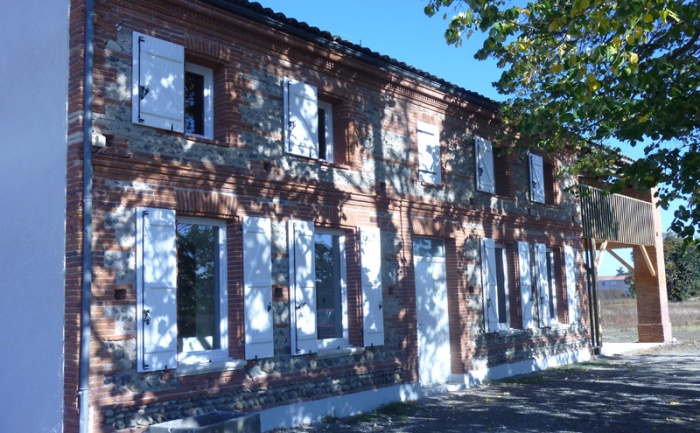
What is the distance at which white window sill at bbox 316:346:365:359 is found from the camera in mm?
9953

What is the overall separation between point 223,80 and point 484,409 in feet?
20.4

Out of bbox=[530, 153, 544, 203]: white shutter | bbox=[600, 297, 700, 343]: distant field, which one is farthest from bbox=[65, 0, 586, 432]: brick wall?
bbox=[600, 297, 700, 343]: distant field

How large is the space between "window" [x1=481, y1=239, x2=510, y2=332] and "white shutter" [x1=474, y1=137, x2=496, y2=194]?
113cm

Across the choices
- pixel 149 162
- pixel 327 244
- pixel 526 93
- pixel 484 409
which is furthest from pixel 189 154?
pixel 526 93

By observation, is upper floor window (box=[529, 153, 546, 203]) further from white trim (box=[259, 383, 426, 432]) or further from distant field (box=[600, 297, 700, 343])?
→ distant field (box=[600, 297, 700, 343])

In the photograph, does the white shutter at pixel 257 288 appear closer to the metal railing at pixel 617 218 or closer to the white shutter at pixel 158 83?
the white shutter at pixel 158 83

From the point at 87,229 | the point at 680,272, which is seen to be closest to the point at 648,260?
the point at 680,272

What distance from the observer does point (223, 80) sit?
9148 millimetres

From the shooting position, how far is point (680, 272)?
35.8m

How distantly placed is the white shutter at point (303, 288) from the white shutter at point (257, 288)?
45 centimetres

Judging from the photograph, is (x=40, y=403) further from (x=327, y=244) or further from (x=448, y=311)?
(x=448, y=311)

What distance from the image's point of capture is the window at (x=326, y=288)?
9.65m

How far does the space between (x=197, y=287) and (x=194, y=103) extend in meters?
2.45

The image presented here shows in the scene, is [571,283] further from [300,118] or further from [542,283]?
[300,118]
